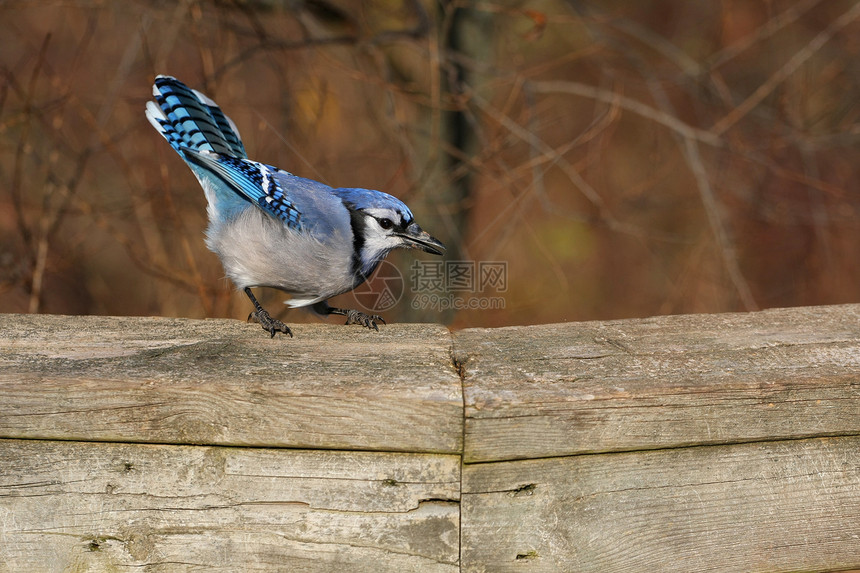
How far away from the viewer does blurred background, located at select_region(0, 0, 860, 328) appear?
3.69 metres

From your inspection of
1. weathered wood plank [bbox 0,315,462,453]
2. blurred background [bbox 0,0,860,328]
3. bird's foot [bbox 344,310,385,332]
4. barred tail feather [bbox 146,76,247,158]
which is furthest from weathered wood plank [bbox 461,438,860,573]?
barred tail feather [bbox 146,76,247,158]

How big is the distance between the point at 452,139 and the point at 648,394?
10.0 ft

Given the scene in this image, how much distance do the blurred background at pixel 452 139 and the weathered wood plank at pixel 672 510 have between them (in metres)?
1.91

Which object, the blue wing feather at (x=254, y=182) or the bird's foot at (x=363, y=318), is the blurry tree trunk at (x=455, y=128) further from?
the bird's foot at (x=363, y=318)

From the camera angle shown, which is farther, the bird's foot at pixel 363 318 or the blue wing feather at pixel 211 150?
the blue wing feather at pixel 211 150

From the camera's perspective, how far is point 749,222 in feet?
19.5

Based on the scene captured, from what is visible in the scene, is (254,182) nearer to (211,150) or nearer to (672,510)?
(211,150)

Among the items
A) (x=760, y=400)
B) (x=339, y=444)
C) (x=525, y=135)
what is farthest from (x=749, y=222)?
(x=339, y=444)

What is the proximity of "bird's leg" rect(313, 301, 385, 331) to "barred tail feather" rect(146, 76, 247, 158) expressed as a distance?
2.28 ft

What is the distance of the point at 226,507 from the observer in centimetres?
155

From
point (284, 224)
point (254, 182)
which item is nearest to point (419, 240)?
point (284, 224)

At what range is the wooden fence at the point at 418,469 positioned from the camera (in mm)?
1543

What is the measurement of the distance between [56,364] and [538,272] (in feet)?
15.9

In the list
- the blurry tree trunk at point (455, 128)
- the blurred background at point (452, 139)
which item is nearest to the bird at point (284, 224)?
the blurred background at point (452, 139)
